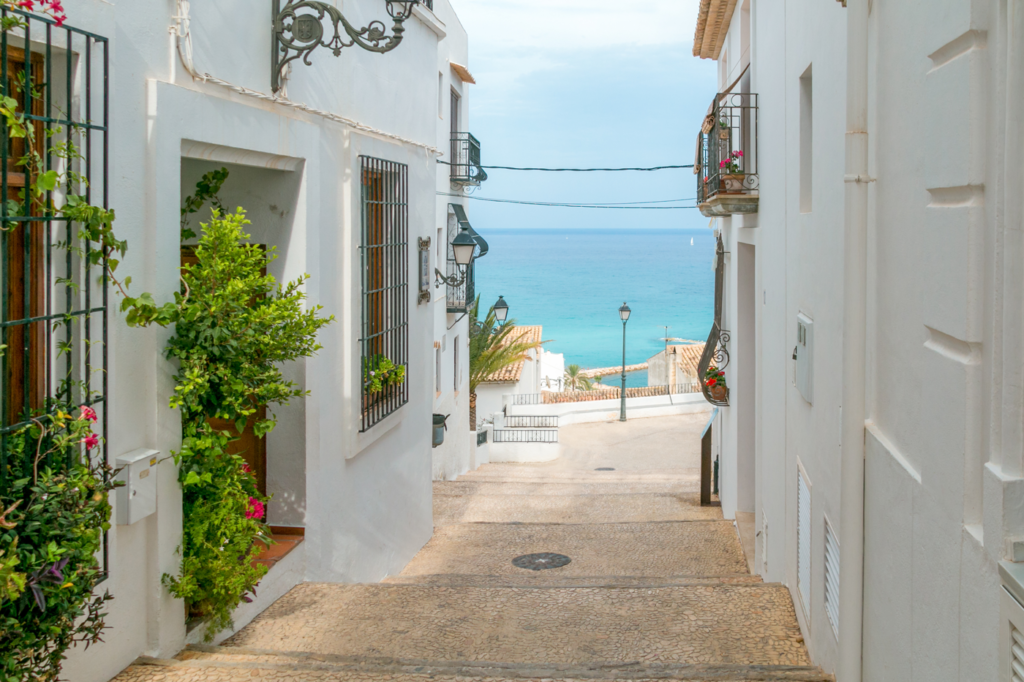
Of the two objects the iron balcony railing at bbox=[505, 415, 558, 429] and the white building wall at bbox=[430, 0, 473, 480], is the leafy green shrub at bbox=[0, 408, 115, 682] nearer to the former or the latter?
the white building wall at bbox=[430, 0, 473, 480]

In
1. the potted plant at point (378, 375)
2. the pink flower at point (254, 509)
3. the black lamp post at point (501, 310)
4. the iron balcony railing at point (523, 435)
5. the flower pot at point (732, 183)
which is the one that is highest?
the flower pot at point (732, 183)

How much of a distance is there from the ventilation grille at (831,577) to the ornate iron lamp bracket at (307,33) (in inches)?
156

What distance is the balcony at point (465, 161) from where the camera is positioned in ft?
67.4

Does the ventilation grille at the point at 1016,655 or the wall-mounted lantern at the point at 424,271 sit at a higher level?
the wall-mounted lantern at the point at 424,271

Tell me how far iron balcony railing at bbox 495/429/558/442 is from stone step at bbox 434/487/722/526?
39.8 ft

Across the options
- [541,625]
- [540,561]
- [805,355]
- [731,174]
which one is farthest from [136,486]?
[731,174]

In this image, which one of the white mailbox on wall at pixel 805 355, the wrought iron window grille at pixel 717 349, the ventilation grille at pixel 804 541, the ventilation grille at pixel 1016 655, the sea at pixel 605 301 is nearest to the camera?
the ventilation grille at pixel 1016 655

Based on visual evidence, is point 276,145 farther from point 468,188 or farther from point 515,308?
point 515,308

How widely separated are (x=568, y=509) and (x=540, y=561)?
4.19 metres

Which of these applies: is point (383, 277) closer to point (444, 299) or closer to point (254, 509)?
point (254, 509)

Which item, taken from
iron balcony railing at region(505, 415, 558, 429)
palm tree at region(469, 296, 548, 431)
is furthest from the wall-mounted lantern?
iron balcony railing at region(505, 415, 558, 429)

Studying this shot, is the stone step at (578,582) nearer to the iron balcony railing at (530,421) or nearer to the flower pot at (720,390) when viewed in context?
the flower pot at (720,390)

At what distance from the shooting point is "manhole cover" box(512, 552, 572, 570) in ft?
32.3

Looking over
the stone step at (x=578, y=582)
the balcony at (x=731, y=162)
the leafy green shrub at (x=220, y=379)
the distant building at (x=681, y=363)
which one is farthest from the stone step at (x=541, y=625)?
the distant building at (x=681, y=363)
